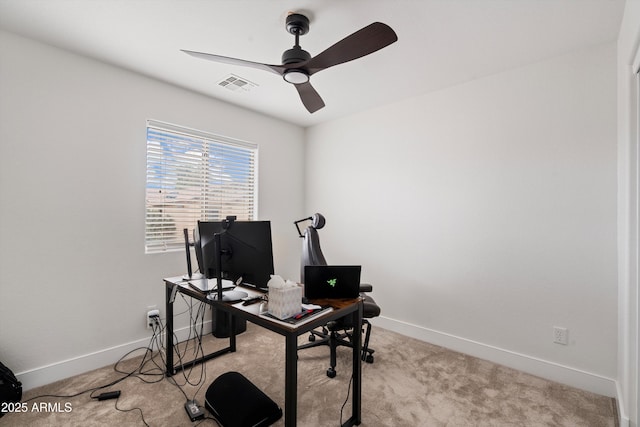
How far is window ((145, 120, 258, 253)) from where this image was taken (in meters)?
2.73

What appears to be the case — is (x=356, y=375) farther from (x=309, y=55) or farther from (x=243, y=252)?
(x=309, y=55)

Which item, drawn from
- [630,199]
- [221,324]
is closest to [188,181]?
[221,324]

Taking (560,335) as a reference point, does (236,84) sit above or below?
above

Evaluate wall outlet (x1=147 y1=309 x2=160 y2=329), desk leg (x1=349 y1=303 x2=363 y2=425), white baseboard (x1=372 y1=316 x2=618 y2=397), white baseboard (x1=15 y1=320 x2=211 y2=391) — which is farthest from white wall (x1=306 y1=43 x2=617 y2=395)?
white baseboard (x1=15 y1=320 x2=211 y2=391)

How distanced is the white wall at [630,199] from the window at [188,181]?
3241mm

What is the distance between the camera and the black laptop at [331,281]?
5.75 feet

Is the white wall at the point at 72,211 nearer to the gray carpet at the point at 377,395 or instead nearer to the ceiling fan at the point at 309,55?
the gray carpet at the point at 377,395

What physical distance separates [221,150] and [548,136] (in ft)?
10.3

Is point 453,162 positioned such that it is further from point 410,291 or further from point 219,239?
point 219,239

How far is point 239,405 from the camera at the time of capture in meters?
1.74

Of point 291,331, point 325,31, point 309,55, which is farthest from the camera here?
point 325,31

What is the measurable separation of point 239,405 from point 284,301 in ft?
2.70

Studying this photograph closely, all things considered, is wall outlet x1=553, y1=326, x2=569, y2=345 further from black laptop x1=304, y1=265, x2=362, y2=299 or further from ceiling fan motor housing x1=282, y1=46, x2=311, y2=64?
ceiling fan motor housing x1=282, y1=46, x2=311, y2=64

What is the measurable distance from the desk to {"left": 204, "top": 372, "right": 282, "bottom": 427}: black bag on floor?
434 mm
